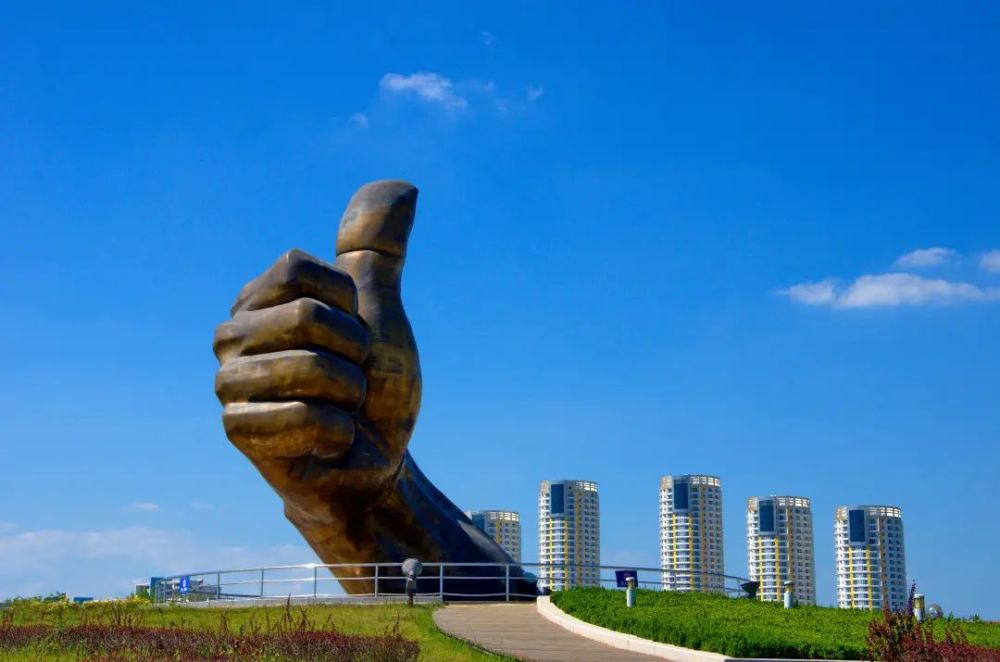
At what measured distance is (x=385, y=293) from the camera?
23.7 meters

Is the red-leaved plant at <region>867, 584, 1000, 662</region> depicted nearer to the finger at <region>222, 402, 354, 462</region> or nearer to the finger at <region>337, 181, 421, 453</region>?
the finger at <region>222, 402, 354, 462</region>

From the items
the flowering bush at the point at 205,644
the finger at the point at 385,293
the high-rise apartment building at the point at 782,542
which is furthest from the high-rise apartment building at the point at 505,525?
the flowering bush at the point at 205,644

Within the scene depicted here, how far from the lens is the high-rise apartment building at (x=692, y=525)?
63.2 m

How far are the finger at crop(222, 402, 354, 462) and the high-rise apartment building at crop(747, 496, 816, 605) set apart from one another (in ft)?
151

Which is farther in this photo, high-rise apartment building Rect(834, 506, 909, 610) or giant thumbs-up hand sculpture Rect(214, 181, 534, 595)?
high-rise apartment building Rect(834, 506, 909, 610)

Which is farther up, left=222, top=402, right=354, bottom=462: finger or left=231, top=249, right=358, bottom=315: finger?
left=231, top=249, right=358, bottom=315: finger

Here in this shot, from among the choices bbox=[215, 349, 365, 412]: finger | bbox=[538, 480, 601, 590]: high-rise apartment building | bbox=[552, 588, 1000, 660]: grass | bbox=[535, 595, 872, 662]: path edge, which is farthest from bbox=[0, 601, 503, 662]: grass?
bbox=[538, 480, 601, 590]: high-rise apartment building

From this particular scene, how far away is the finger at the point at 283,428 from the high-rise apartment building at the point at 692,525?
43854mm

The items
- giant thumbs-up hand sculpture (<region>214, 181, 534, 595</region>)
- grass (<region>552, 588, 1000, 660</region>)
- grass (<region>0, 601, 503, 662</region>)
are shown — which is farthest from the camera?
giant thumbs-up hand sculpture (<region>214, 181, 534, 595</region>)

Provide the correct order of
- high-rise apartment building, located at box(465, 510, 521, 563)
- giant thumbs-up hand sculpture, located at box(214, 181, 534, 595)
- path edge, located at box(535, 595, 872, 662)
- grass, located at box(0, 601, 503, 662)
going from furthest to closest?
high-rise apartment building, located at box(465, 510, 521, 563)
giant thumbs-up hand sculpture, located at box(214, 181, 534, 595)
grass, located at box(0, 601, 503, 662)
path edge, located at box(535, 595, 872, 662)

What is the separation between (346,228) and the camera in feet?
79.7

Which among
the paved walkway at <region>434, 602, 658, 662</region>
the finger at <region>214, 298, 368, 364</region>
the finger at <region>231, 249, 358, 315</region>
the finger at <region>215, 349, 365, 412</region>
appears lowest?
the paved walkway at <region>434, 602, 658, 662</region>

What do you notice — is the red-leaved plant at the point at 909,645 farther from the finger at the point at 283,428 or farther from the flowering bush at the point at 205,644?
the finger at the point at 283,428

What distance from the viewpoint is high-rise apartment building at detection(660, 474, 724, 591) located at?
207 ft
